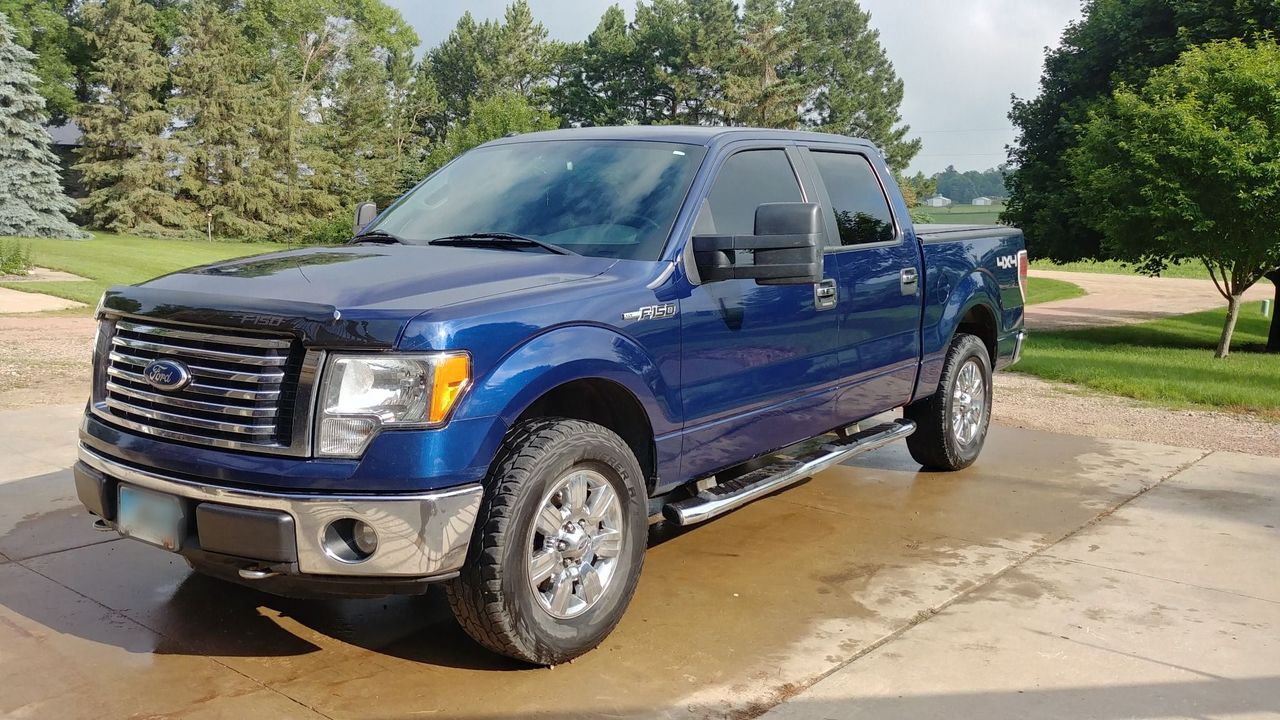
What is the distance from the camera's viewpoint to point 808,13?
81.9m

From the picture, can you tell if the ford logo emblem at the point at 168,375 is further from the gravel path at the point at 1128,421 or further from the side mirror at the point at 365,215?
the gravel path at the point at 1128,421

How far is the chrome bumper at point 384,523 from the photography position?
3.41 m

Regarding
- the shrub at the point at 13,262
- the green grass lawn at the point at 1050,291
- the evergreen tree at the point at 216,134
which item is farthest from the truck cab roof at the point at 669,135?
the evergreen tree at the point at 216,134

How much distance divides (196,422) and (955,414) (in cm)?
479

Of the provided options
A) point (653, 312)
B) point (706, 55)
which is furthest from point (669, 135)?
point (706, 55)

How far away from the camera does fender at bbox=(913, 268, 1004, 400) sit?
20.9 feet

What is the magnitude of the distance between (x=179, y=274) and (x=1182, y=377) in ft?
34.8

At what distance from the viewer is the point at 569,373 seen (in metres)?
3.87

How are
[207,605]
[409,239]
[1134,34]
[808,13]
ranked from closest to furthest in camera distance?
1. [207,605]
2. [409,239]
3. [1134,34]
4. [808,13]

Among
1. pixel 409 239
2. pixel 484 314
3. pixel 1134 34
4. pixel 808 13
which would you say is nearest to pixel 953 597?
pixel 484 314

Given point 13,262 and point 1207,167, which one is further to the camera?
point 13,262

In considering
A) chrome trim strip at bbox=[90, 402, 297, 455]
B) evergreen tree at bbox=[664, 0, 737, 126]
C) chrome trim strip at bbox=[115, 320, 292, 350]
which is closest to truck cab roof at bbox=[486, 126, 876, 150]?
chrome trim strip at bbox=[115, 320, 292, 350]

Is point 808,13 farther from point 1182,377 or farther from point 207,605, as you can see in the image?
point 207,605

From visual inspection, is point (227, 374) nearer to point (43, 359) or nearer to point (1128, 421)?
point (1128, 421)
